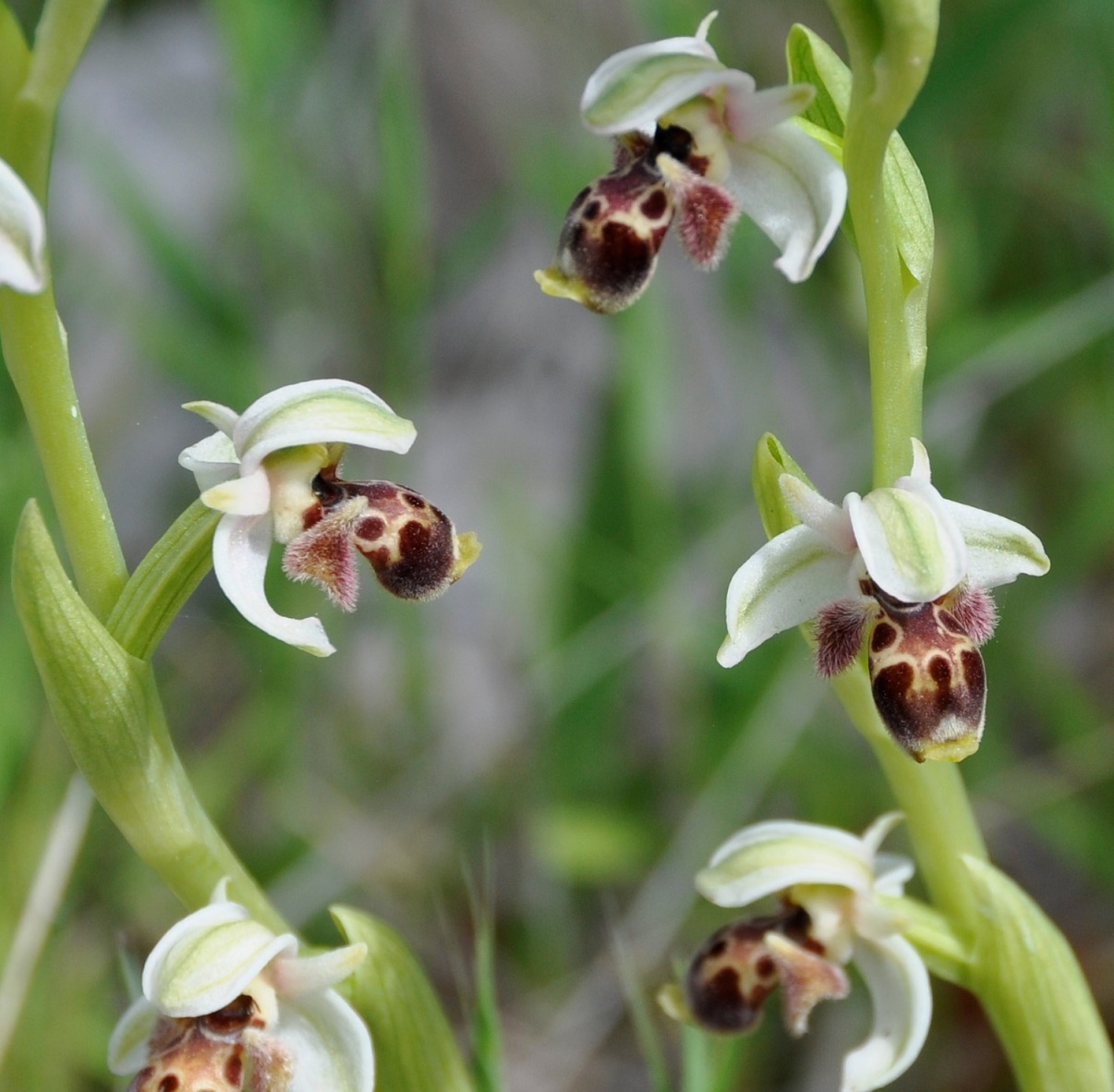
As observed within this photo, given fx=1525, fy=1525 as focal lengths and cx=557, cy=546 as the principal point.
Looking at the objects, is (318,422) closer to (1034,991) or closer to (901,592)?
(901,592)

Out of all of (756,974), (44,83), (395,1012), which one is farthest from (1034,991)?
(44,83)

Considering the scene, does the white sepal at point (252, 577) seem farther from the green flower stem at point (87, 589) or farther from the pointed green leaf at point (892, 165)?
the pointed green leaf at point (892, 165)

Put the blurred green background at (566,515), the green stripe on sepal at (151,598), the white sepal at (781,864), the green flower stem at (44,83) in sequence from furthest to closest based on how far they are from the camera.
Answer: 1. the blurred green background at (566,515)
2. the white sepal at (781,864)
3. the green stripe on sepal at (151,598)
4. the green flower stem at (44,83)

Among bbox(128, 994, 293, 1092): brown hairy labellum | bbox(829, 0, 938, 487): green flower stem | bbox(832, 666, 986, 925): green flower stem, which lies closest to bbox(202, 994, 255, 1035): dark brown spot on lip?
bbox(128, 994, 293, 1092): brown hairy labellum

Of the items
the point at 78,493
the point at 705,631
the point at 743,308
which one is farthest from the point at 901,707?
the point at 743,308

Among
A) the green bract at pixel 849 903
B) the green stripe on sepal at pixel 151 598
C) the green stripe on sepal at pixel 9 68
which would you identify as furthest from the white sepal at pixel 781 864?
the green stripe on sepal at pixel 9 68

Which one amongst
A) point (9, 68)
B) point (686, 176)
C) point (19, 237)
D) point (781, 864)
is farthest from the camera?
point (781, 864)
